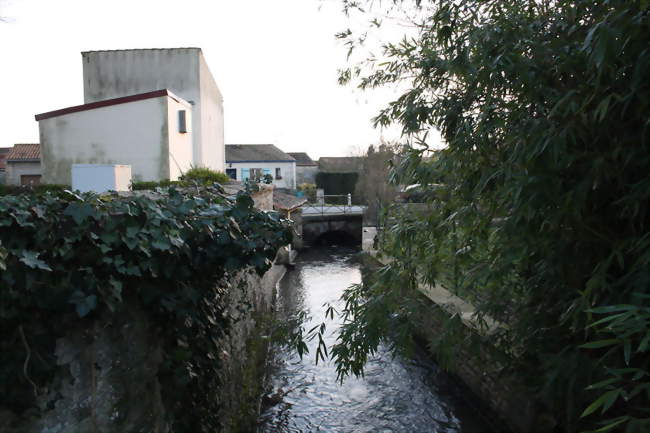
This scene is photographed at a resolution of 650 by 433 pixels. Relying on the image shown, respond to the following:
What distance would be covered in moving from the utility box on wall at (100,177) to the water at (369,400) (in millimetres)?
3519

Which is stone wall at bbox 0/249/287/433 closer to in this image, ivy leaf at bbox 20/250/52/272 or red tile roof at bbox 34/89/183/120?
ivy leaf at bbox 20/250/52/272

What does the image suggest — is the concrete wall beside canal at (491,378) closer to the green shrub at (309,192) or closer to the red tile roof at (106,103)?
the red tile roof at (106,103)

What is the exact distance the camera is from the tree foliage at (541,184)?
232 centimetres

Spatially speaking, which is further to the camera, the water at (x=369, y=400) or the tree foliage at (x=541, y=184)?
the water at (x=369, y=400)

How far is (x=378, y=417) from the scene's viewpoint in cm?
671

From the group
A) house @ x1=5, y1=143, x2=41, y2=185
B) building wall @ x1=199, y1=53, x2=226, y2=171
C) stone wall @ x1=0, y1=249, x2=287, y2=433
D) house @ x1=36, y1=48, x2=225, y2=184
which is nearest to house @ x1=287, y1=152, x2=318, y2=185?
house @ x1=5, y1=143, x2=41, y2=185

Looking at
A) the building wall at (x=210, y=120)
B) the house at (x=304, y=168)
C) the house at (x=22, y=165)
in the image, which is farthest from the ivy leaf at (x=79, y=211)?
the house at (x=304, y=168)

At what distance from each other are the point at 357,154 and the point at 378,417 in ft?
107

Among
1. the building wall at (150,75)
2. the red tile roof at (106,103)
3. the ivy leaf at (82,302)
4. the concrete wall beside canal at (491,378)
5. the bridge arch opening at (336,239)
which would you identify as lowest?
the bridge arch opening at (336,239)

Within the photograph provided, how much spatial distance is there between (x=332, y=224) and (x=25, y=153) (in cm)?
1610

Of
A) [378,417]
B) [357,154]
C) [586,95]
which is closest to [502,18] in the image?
[586,95]

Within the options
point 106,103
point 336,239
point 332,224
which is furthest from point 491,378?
point 336,239

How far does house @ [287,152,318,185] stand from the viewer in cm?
4256

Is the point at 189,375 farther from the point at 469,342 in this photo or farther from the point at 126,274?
the point at 469,342
